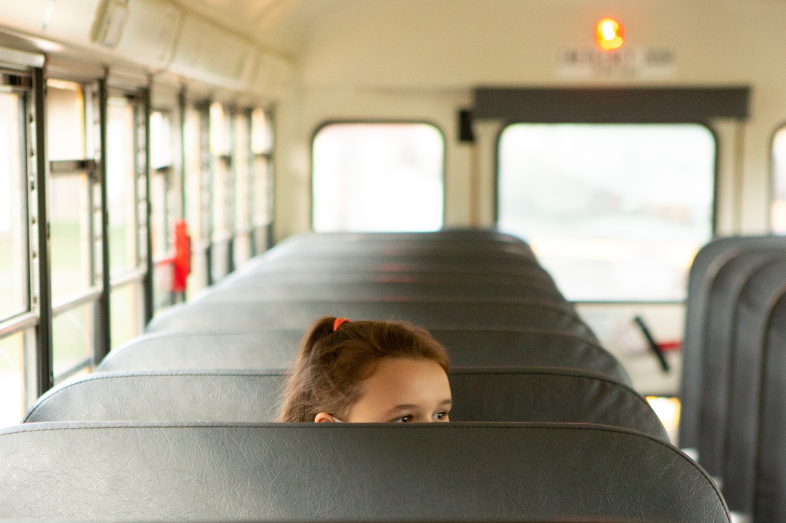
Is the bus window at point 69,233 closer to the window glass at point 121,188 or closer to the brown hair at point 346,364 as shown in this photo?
the window glass at point 121,188

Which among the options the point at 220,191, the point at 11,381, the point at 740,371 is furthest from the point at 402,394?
the point at 220,191

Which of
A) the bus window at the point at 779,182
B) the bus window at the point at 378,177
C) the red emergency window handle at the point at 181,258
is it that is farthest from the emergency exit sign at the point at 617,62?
the red emergency window handle at the point at 181,258

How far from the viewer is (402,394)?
1749 millimetres

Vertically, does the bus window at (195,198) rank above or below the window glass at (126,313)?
above

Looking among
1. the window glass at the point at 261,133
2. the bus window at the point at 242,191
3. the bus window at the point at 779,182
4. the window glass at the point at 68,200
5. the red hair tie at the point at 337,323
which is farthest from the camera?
the bus window at the point at 779,182

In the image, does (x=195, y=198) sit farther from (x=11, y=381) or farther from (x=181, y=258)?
(x=11, y=381)

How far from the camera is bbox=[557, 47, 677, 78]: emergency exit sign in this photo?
288 inches

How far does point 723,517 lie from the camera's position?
135 cm

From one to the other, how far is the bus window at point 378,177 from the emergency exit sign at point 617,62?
1251 mm

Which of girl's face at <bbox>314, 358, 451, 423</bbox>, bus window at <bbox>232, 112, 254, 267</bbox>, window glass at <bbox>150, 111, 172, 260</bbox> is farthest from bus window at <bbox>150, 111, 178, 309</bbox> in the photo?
girl's face at <bbox>314, 358, 451, 423</bbox>

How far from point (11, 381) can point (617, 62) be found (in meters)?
5.73

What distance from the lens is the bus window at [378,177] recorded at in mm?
7691

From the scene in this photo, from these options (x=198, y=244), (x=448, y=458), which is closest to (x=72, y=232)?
(x=198, y=244)

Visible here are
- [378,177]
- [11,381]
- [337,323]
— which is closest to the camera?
[337,323]
